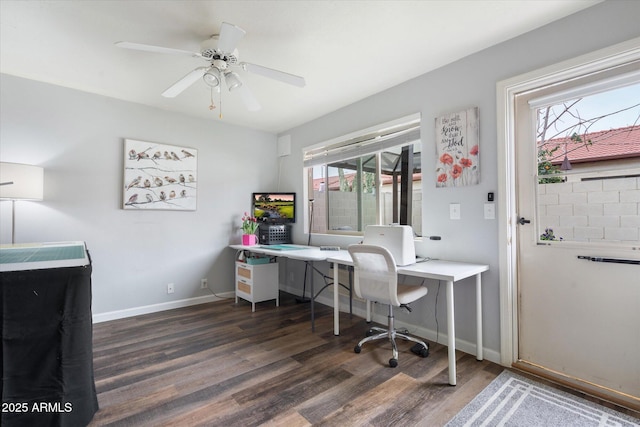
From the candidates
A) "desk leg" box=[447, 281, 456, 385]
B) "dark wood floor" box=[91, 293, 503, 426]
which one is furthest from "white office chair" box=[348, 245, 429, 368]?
"desk leg" box=[447, 281, 456, 385]

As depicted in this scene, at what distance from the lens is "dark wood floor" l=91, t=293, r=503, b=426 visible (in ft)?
5.55

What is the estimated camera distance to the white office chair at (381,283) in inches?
86.4

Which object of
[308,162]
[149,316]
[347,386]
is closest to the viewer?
[347,386]

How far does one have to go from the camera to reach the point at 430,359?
7.61ft

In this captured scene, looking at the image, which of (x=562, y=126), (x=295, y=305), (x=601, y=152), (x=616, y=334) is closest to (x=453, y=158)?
(x=562, y=126)

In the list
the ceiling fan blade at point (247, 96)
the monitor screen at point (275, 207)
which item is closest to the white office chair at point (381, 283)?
the ceiling fan blade at point (247, 96)

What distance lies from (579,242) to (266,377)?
2.29 m

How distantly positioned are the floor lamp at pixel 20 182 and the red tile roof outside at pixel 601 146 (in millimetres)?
4091

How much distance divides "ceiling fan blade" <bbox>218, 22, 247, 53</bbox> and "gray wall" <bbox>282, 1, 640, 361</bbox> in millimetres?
1727

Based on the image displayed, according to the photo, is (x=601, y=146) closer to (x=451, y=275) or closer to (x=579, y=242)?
(x=579, y=242)

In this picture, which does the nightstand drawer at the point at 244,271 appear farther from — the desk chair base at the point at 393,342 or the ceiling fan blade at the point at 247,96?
the ceiling fan blade at the point at 247,96

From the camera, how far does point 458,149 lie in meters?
2.49

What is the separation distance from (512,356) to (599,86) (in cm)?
191

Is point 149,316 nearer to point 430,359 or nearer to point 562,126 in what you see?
A: point 430,359
